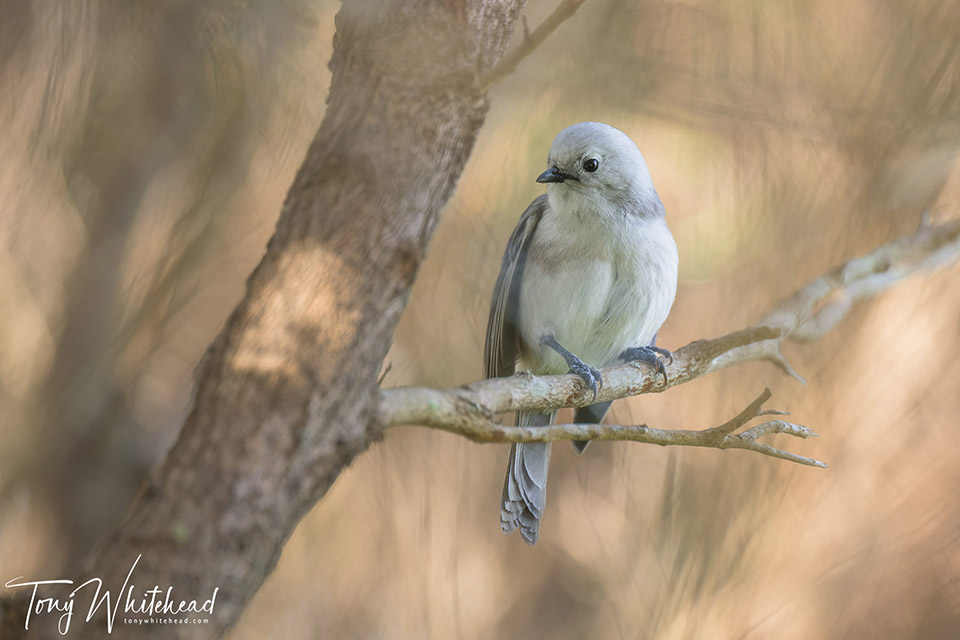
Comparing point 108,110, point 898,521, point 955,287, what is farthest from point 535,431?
point 108,110

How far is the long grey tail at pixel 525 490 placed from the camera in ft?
7.55

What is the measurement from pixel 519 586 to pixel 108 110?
188cm

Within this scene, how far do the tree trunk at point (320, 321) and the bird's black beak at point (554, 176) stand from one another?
0.83 m

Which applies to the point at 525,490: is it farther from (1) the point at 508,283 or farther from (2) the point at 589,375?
(1) the point at 508,283

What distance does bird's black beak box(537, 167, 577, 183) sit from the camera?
7.66 ft

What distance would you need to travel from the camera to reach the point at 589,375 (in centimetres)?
215

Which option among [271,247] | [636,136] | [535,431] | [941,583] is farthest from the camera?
[636,136]

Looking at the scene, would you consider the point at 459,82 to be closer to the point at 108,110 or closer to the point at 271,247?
the point at 271,247

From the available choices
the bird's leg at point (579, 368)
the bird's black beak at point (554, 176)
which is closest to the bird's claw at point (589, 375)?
the bird's leg at point (579, 368)

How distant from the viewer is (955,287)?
2262 millimetres

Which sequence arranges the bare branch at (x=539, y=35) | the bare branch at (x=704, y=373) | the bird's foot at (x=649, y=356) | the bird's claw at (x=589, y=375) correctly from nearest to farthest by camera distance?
the bare branch at (x=539, y=35) → the bare branch at (x=704, y=373) → the bird's claw at (x=589, y=375) → the bird's foot at (x=649, y=356)
